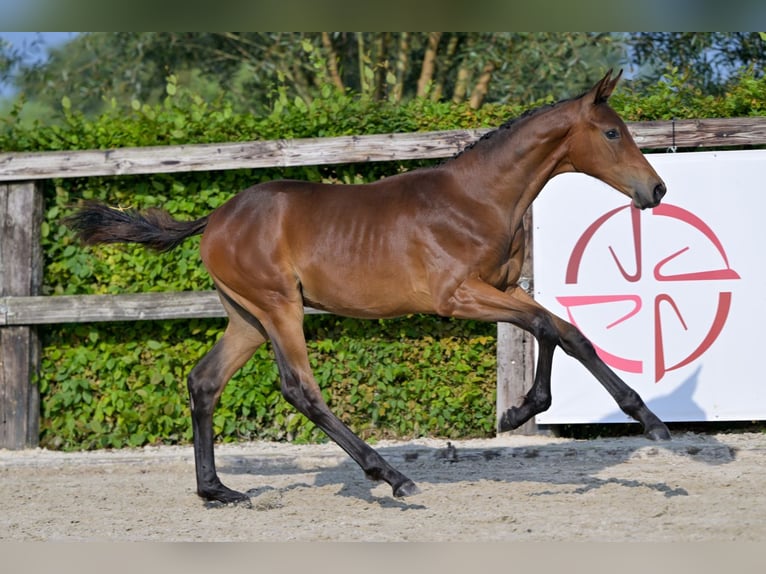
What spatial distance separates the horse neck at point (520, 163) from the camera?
5.23m

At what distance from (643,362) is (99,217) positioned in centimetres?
382

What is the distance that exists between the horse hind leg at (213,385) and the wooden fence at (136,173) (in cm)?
114

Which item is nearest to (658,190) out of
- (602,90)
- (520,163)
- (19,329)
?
(602,90)

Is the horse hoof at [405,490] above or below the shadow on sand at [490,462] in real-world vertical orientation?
above

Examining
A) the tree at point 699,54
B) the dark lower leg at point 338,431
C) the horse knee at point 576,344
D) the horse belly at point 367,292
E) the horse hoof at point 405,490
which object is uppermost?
the tree at point 699,54

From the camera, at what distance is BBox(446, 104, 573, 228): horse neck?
5.23m

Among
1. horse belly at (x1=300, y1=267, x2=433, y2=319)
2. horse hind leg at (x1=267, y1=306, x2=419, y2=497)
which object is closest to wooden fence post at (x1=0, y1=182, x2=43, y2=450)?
horse hind leg at (x1=267, y1=306, x2=419, y2=497)

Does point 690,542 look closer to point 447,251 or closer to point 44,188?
point 447,251

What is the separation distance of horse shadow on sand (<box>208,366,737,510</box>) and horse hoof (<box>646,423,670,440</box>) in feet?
2.86

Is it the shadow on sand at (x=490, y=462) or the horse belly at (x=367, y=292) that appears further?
the shadow on sand at (x=490, y=462)

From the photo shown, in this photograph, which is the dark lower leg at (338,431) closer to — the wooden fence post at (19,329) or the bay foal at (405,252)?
the bay foal at (405,252)

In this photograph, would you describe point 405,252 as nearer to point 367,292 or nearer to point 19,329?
point 367,292

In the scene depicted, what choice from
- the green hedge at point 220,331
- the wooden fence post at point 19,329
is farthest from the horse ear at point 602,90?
the wooden fence post at point 19,329

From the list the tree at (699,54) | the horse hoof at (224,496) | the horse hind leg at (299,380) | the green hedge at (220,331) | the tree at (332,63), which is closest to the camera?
the horse hind leg at (299,380)
